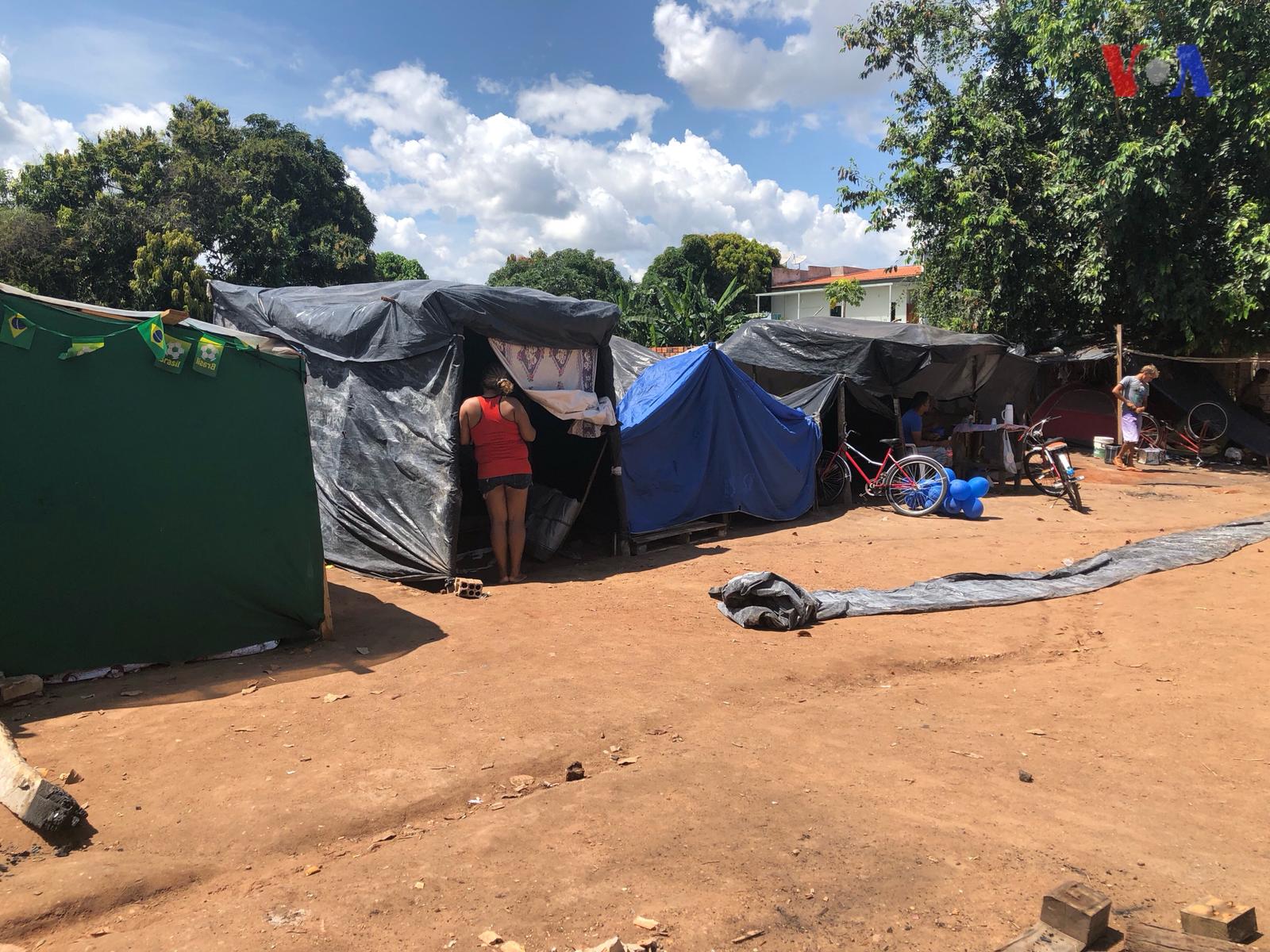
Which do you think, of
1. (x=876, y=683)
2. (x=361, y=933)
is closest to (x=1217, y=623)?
(x=876, y=683)

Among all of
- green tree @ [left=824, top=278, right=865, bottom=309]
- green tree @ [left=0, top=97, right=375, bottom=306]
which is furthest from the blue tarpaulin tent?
green tree @ [left=0, top=97, right=375, bottom=306]

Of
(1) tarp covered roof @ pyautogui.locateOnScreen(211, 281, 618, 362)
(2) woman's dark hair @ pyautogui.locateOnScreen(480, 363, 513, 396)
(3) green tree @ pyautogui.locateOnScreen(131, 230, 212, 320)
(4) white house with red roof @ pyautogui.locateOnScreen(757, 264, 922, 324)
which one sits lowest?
(2) woman's dark hair @ pyautogui.locateOnScreen(480, 363, 513, 396)

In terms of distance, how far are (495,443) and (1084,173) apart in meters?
13.6

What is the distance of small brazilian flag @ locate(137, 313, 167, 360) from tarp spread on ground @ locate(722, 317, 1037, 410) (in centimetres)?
878

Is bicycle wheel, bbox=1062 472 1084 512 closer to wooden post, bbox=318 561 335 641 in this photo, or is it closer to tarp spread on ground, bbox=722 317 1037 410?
tarp spread on ground, bbox=722 317 1037 410

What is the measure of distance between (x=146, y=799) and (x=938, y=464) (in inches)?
380

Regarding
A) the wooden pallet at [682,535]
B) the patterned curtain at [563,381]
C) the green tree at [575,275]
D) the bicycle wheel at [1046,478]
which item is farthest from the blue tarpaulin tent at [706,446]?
the green tree at [575,275]

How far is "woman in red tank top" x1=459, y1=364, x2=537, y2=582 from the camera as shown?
7.13 metres

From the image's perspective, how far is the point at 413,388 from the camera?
7184 millimetres

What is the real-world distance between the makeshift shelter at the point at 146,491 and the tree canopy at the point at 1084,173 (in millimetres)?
14686

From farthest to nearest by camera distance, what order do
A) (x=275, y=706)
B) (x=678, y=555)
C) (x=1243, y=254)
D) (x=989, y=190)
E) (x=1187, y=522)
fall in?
(x=989, y=190)
(x=1243, y=254)
(x=1187, y=522)
(x=678, y=555)
(x=275, y=706)

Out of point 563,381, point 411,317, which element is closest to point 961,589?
point 563,381

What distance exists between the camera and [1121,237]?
1512cm

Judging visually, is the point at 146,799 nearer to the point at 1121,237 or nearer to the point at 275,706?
the point at 275,706
